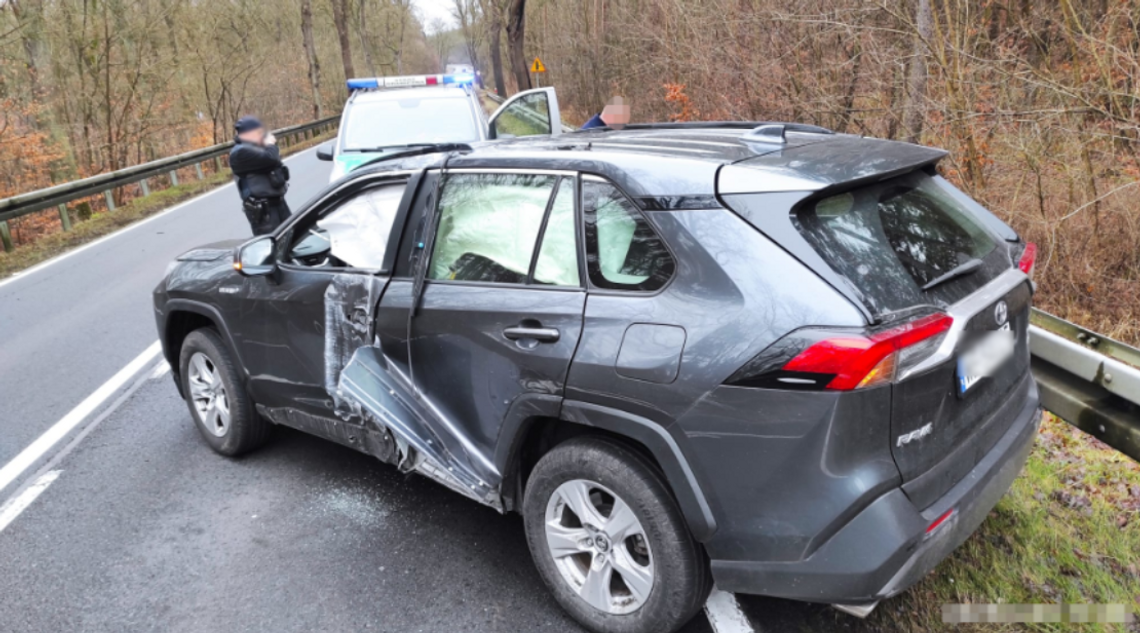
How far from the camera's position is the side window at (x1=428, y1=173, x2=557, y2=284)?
3.04m

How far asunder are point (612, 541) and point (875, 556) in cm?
90

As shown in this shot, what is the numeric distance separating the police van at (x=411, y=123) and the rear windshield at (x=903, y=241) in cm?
611

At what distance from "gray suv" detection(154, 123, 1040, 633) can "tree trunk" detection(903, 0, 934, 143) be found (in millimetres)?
4525

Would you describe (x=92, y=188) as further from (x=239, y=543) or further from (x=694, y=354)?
(x=694, y=354)

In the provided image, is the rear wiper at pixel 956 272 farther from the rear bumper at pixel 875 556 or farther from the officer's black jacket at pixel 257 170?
the officer's black jacket at pixel 257 170

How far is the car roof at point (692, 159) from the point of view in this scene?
260 cm

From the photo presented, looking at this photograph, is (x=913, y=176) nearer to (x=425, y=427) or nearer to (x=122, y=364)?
(x=425, y=427)

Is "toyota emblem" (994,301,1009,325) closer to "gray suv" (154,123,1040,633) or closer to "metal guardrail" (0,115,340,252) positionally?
"gray suv" (154,123,1040,633)

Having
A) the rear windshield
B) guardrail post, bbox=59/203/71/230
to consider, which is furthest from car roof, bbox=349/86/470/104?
the rear windshield

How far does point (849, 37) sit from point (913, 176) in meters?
6.75

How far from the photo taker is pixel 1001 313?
2650 millimetres

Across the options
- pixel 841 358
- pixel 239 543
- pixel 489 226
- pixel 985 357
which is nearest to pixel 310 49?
pixel 239 543

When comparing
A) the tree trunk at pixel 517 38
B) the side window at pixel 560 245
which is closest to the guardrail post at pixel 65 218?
the tree trunk at pixel 517 38

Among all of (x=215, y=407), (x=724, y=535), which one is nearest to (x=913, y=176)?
(x=724, y=535)
